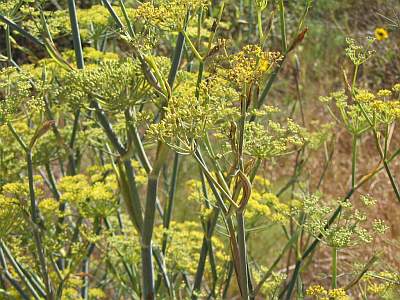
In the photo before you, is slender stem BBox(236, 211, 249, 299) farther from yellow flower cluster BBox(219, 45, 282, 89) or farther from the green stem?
the green stem

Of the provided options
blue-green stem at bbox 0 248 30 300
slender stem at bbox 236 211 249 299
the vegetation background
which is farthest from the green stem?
blue-green stem at bbox 0 248 30 300

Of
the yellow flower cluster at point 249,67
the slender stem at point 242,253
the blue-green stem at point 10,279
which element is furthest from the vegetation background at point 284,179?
the yellow flower cluster at point 249,67

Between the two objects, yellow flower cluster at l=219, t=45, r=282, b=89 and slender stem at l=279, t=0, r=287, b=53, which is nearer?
yellow flower cluster at l=219, t=45, r=282, b=89

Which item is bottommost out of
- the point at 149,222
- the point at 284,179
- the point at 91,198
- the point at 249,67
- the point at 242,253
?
the point at 284,179

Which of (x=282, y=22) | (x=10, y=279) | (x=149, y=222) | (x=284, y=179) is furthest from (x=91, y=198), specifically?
(x=284, y=179)

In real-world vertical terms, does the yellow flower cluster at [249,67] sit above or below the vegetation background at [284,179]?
above

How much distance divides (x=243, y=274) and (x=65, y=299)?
4.81 ft

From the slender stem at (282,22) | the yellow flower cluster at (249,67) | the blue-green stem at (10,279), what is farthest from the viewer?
the blue-green stem at (10,279)

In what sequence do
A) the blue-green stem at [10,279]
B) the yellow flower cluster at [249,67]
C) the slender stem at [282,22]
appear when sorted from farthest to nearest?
the blue-green stem at [10,279]
the slender stem at [282,22]
the yellow flower cluster at [249,67]

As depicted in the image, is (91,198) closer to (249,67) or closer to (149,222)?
(149,222)

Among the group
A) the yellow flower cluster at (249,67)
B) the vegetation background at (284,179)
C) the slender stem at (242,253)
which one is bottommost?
the vegetation background at (284,179)

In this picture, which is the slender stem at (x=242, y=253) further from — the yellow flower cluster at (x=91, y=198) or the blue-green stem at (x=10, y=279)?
the blue-green stem at (x=10, y=279)

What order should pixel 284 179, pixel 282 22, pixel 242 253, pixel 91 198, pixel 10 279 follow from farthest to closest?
pixel 284 179
pixel 91 198
pixel 10 279
pixel 282 22
pixel 242 253

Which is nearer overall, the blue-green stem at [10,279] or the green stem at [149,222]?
the green stem at [149,222]
